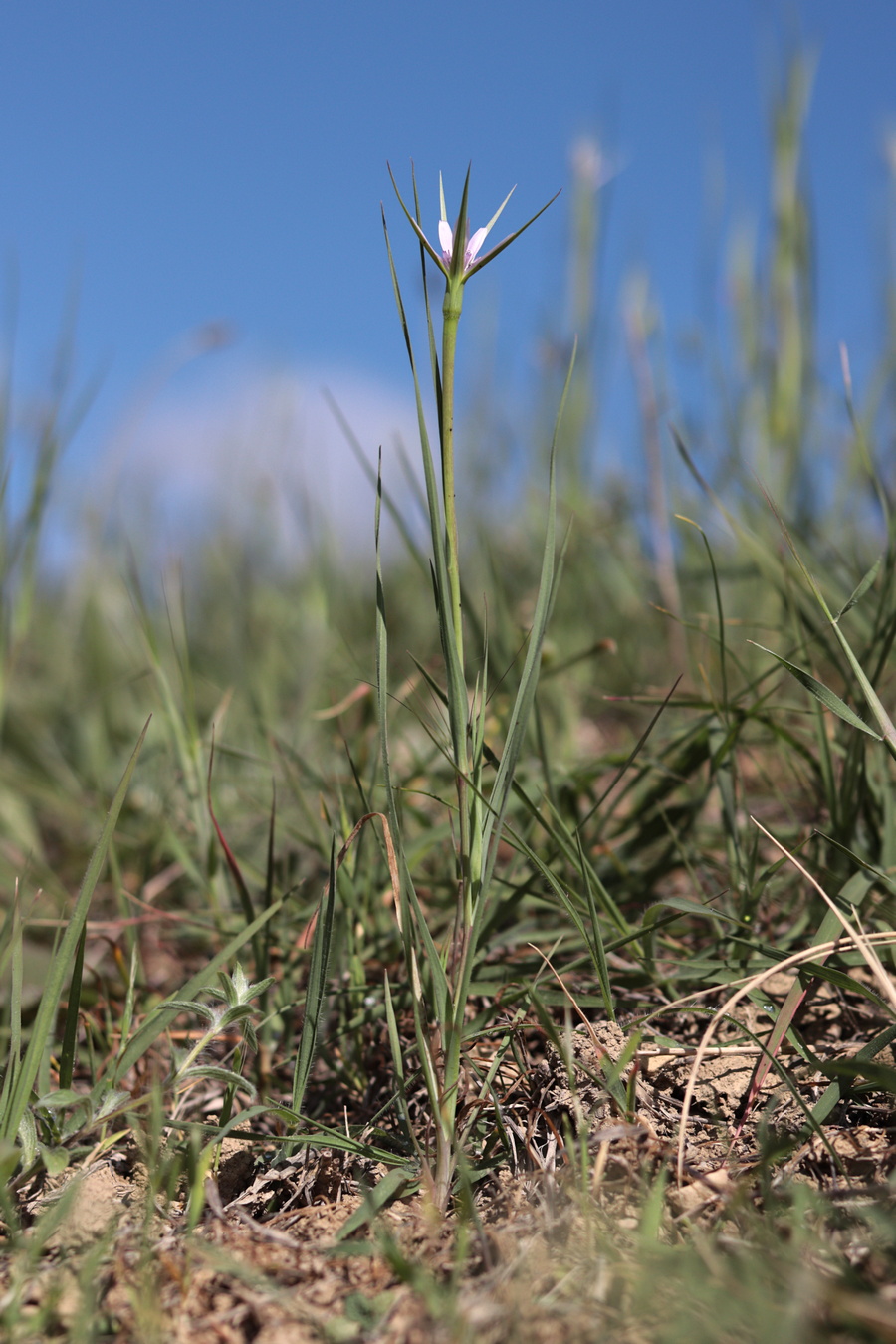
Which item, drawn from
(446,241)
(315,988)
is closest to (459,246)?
(446,241)

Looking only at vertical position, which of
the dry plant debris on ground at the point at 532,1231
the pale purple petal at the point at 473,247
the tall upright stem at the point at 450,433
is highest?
the pale purple petal at the point at 473,247

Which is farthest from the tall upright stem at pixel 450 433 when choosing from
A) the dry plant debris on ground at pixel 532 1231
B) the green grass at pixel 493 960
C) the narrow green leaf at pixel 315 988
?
the dry plant debris on ground at pixel 532 1231

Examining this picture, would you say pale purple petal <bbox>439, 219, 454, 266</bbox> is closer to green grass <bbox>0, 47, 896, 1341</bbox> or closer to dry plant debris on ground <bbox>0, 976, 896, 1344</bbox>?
green grass <bbox>0, 47, 896, 1341</bbox>

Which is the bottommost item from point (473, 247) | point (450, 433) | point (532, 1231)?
point (532, 1231)

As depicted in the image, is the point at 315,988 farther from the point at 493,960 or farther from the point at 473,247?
the point at 473,247

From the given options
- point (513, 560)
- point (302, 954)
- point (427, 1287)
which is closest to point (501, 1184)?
point (427, 1287)

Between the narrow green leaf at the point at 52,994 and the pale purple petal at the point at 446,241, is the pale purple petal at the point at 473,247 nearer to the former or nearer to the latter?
the pale purple petal at the point at 446,241

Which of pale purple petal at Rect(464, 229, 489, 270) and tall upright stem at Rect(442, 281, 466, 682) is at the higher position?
pale purple petal at Rect(464, 229, 489, 270)

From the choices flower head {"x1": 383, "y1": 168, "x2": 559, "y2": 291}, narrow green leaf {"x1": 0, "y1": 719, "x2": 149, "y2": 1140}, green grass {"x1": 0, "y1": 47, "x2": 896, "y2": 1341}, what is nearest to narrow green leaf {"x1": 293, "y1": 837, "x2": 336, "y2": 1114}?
green grass {"x1": 0, "y1": 47, "x2": 896, "y2": 1341}

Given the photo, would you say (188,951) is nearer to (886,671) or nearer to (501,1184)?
(501,1184)
